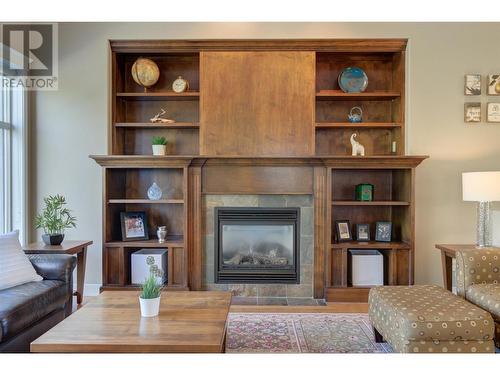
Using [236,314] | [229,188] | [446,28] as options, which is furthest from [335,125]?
[236,314]

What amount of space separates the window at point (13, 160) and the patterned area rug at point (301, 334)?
8.14 feet

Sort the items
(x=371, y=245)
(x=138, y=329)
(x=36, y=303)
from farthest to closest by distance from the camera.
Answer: (x=371, y=245) < (x=36, y=303) < (x=138, y=329)

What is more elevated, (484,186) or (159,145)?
(159,145)

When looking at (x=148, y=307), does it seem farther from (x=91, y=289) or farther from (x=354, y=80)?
(x=354, y=80)

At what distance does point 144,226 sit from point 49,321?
1.45 m

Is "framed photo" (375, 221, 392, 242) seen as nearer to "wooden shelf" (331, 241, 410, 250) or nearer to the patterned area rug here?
"wooden shelf" (331, 241, 410, 250)

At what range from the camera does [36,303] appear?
2293 mm

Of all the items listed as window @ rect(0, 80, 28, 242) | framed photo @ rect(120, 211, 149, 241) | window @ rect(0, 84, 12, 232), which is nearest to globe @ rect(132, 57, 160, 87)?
window @ rect(0, 80, 28, 242)

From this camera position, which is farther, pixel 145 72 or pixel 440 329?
pixel 145 72

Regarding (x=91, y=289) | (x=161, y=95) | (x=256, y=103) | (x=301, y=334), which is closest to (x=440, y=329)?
(x=301, y=334)

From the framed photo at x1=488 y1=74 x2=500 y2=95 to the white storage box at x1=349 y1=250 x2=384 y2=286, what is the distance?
208 cm

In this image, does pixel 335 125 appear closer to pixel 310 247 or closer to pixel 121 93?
pixel 310 247

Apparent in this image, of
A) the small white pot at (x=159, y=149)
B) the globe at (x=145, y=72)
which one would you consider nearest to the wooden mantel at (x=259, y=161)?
the small white pot at (x=159, y=149)

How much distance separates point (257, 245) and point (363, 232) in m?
1.14
